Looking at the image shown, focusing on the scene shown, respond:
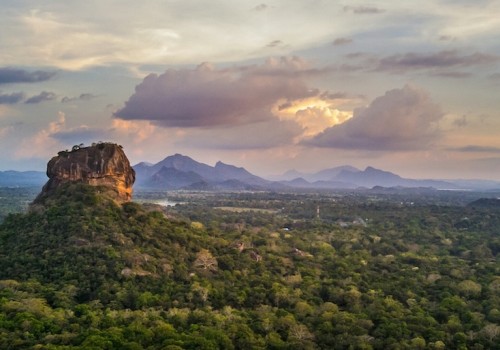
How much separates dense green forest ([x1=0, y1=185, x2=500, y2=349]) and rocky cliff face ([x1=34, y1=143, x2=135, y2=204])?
10.7 feet

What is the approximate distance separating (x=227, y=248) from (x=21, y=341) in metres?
40.4

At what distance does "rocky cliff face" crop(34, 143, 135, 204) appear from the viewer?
79500mm

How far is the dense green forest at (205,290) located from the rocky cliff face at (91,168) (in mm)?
3247

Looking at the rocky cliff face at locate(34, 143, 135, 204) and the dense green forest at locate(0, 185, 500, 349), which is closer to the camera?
the dense green forest at locate(0, 185, 500, 349)

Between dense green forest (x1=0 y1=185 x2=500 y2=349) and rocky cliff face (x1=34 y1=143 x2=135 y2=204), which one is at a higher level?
rocky cliff face (x1=34 y1=143 x2=135 y2=204)

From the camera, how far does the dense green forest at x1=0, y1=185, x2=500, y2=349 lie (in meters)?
44.3

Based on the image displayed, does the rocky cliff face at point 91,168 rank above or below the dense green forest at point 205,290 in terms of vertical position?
above

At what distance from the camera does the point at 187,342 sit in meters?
41.4

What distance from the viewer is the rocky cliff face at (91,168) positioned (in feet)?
261

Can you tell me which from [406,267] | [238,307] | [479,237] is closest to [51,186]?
[238,307]

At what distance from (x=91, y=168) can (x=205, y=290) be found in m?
33.6

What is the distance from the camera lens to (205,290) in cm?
5662

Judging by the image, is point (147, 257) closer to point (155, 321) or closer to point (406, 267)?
point (155, 321)

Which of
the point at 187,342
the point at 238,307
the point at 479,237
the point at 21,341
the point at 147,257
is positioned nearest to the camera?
the point at 21,341
